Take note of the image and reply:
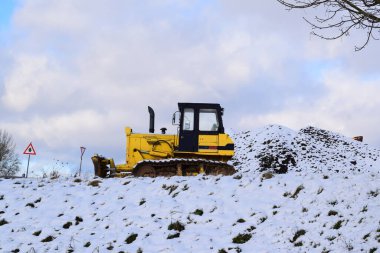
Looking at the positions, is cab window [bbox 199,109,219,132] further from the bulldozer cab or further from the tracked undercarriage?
the tracked undercarriage

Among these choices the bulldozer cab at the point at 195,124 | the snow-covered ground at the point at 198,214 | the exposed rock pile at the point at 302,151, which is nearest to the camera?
the snow-covered ground at the point at 198,214

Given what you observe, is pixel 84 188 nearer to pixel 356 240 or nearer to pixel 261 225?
pixel 261 225

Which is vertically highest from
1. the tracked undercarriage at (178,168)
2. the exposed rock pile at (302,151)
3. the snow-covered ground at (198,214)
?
the exposed rock pile at (302,151)

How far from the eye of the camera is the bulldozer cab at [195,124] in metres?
18.9

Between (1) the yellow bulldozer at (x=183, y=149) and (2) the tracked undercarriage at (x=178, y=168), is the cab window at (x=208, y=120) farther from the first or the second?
(2) the tracked undercarriage at (x=178, y=168)

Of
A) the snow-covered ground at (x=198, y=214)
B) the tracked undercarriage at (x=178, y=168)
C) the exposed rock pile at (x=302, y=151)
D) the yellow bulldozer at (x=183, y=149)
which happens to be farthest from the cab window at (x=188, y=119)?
the exposed rock pile at (x=302, y=151)

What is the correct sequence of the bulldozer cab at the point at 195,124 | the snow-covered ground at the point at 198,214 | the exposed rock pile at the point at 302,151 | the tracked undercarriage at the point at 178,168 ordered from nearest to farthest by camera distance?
1. the snow-covered ground at the point at 198,214
2. the tracked undercarriage at the point at 178,168
3. the bulldozer cab at the point at 195,124
4. the exposed rock pile at the point at 302,151

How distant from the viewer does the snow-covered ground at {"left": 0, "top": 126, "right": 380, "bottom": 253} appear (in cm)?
901

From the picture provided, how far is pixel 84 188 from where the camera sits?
15055 millimetres

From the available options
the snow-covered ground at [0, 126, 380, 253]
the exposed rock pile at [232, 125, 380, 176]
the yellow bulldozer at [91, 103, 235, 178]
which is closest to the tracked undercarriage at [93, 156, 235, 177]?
the yellow bulldozer at [91, 103, 235, 178]

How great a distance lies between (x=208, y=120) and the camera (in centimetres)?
1905

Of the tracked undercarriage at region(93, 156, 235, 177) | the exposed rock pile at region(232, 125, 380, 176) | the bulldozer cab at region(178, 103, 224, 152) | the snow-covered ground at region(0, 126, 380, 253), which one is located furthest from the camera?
the exposed rock pile at region(232, 125, 380, 176)

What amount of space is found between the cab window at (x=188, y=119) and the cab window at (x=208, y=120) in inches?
12.3

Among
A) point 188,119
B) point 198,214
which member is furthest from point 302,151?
point 198,214
